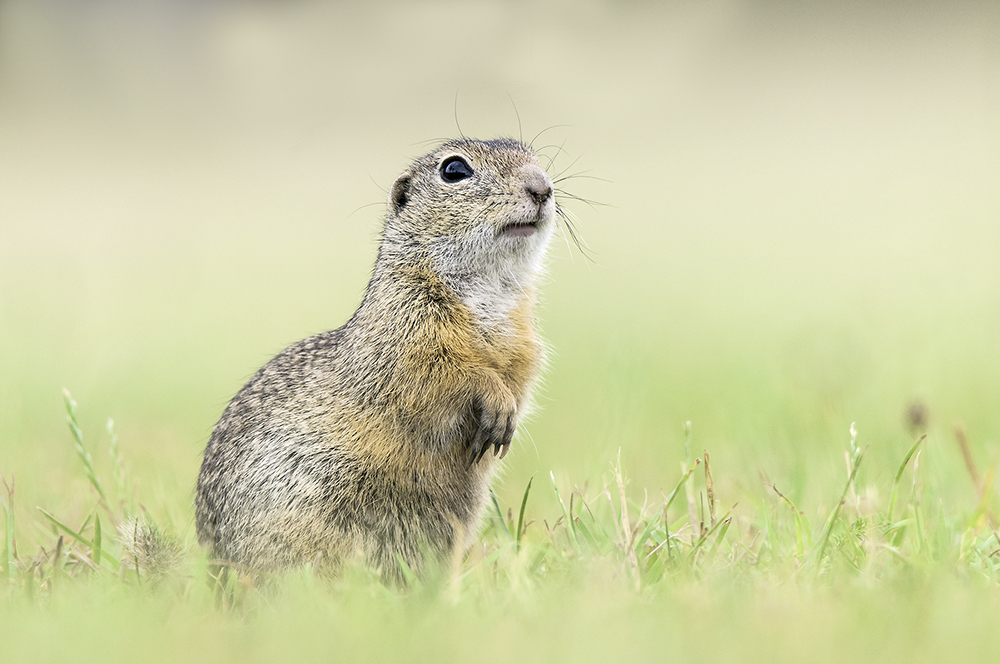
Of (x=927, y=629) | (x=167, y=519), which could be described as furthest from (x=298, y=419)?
(x=927, y=629)

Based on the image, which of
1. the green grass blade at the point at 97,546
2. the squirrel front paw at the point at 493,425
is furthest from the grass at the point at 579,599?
the squirrel front paw at the point at 493,425

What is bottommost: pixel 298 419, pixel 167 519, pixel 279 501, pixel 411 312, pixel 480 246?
pixel 167 519

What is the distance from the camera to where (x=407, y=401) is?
4578mm

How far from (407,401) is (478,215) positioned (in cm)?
104

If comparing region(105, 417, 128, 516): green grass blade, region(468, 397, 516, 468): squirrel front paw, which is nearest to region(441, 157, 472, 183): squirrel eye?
region(468, 397, 516, 468): squirrel front paw

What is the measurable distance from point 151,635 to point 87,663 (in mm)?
238

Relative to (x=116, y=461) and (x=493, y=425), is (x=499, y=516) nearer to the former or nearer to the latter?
(x=493, y=425)

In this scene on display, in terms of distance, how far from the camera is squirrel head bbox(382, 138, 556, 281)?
493 cm

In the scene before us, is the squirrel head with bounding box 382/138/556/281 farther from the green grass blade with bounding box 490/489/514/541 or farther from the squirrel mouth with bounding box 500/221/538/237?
the green grass blade with bounding box 490/489/514/541

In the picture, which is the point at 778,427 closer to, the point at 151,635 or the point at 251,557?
the point at 251,557

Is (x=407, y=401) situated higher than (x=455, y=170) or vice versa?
(x=455, y=170)

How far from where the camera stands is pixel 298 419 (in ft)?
15.4

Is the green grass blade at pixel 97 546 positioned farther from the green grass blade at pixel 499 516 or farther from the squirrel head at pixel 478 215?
the squirrel head at pixel 478 215

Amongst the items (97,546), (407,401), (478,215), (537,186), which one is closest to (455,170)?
(478,215)
